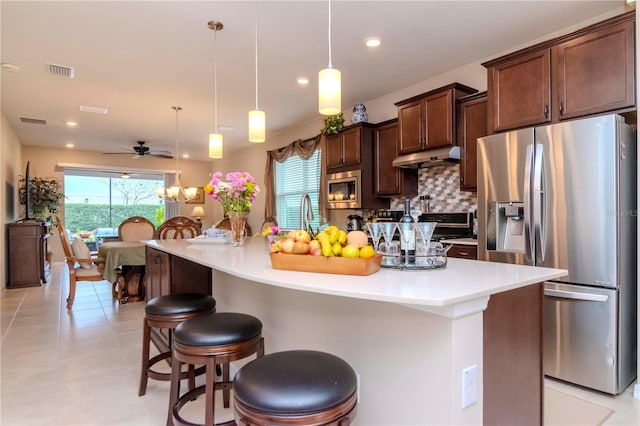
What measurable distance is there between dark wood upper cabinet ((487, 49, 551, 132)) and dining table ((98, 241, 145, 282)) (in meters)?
4.33

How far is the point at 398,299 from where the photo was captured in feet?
3.30

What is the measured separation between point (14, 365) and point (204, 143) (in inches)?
223

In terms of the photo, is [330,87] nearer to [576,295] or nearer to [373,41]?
[373,41]

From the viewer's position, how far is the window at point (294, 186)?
5.93 m

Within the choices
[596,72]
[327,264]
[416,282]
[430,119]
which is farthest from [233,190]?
[596,72]

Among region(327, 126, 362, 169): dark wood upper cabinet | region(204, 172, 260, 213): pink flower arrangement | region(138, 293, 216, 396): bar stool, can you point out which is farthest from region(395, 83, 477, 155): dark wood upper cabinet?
region(138, 293, 216, 396): bar stool

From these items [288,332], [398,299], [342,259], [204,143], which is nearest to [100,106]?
[204,143]

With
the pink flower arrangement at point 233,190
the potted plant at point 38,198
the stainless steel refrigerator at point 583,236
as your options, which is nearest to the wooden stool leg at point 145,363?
the pink flower arrangement at point 233,190

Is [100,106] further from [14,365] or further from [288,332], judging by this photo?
[288,332]

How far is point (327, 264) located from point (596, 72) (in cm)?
242

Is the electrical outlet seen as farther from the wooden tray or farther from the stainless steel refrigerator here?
the stainless steel refrigerator

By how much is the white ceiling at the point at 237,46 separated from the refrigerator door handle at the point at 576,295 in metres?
2.08

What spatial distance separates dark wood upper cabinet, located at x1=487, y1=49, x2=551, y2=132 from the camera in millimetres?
2714

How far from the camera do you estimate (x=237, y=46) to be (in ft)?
10.8
